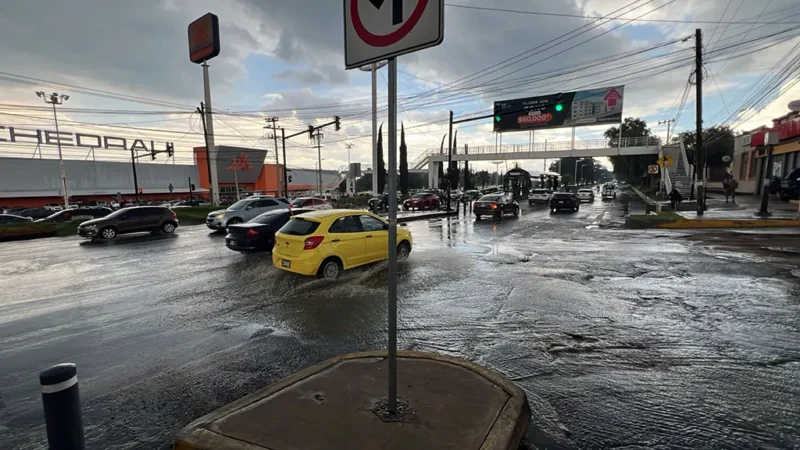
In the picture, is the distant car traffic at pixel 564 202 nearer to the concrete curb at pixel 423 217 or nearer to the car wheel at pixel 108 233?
the concrete curb at pixel 423 217

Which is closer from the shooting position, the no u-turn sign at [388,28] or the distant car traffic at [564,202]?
the no u-turn sign at [388,28]

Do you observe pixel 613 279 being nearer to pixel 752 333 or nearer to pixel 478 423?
pixel 752 333

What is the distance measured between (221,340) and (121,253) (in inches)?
392

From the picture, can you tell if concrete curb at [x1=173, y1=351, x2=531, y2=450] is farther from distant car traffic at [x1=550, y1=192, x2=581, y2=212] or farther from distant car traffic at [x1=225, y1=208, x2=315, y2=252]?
distant car traffic at [x1=550, y1=192, x2=581, y2=212]

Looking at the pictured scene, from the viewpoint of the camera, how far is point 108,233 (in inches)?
651

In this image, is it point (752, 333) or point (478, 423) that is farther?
point (752, 333)

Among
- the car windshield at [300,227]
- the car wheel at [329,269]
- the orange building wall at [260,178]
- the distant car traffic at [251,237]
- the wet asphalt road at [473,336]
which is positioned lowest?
the wet asphalt road at [473,336]

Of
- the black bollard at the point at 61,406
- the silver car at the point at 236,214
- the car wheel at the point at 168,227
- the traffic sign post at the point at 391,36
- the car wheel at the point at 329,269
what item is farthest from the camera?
the silver car at the point at 236,214

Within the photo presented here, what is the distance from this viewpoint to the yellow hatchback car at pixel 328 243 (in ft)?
26.9

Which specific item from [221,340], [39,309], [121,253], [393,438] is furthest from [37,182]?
[393,438]

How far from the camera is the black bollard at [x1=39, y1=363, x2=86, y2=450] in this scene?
2283 millimetres

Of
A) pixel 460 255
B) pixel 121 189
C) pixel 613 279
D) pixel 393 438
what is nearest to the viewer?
pixel 393 438

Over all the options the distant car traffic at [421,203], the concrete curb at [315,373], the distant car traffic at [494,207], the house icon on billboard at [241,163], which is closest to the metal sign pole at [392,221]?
the concrete curb at [315,373]

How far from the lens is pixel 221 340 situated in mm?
5176
